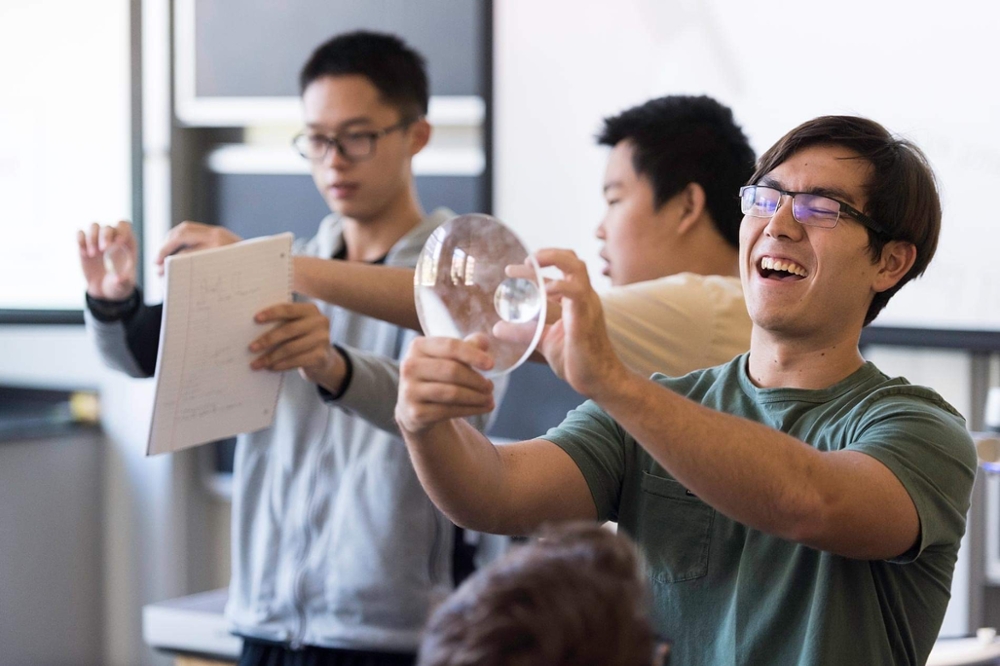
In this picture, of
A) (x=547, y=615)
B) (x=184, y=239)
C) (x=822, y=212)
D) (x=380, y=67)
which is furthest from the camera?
(x=380, y=67)

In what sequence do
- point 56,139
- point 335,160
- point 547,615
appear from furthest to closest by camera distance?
1. point 56,139
2. point 335,160
3. point 547,615

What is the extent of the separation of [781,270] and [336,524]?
111 cm

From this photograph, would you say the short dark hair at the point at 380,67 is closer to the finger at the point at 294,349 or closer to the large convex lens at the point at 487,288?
the finger at the point at 294,349

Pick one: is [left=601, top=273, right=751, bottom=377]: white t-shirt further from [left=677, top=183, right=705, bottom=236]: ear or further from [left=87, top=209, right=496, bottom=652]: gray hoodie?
[left=87, top=209, right=496, bottom=652]: gray hoodie

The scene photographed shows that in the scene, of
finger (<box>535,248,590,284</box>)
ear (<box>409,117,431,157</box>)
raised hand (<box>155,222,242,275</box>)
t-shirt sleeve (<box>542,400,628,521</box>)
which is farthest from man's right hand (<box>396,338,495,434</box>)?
ear (<box>409,117,431,157</box>)

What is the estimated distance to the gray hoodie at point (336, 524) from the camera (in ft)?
6.79

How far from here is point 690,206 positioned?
184 cm

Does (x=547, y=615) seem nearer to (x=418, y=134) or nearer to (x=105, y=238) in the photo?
(x=105, y=238)

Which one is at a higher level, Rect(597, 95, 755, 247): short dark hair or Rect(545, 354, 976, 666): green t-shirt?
Rect(597, 95, 755, 247): short dark hair

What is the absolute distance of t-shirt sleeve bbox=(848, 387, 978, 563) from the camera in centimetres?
116

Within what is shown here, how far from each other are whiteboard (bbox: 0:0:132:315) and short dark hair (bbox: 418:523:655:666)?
9.60 feet

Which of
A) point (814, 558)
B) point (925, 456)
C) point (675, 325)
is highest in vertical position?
point (675, 325)

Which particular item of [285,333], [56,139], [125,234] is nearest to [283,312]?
[285,333]

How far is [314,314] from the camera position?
1.86m
